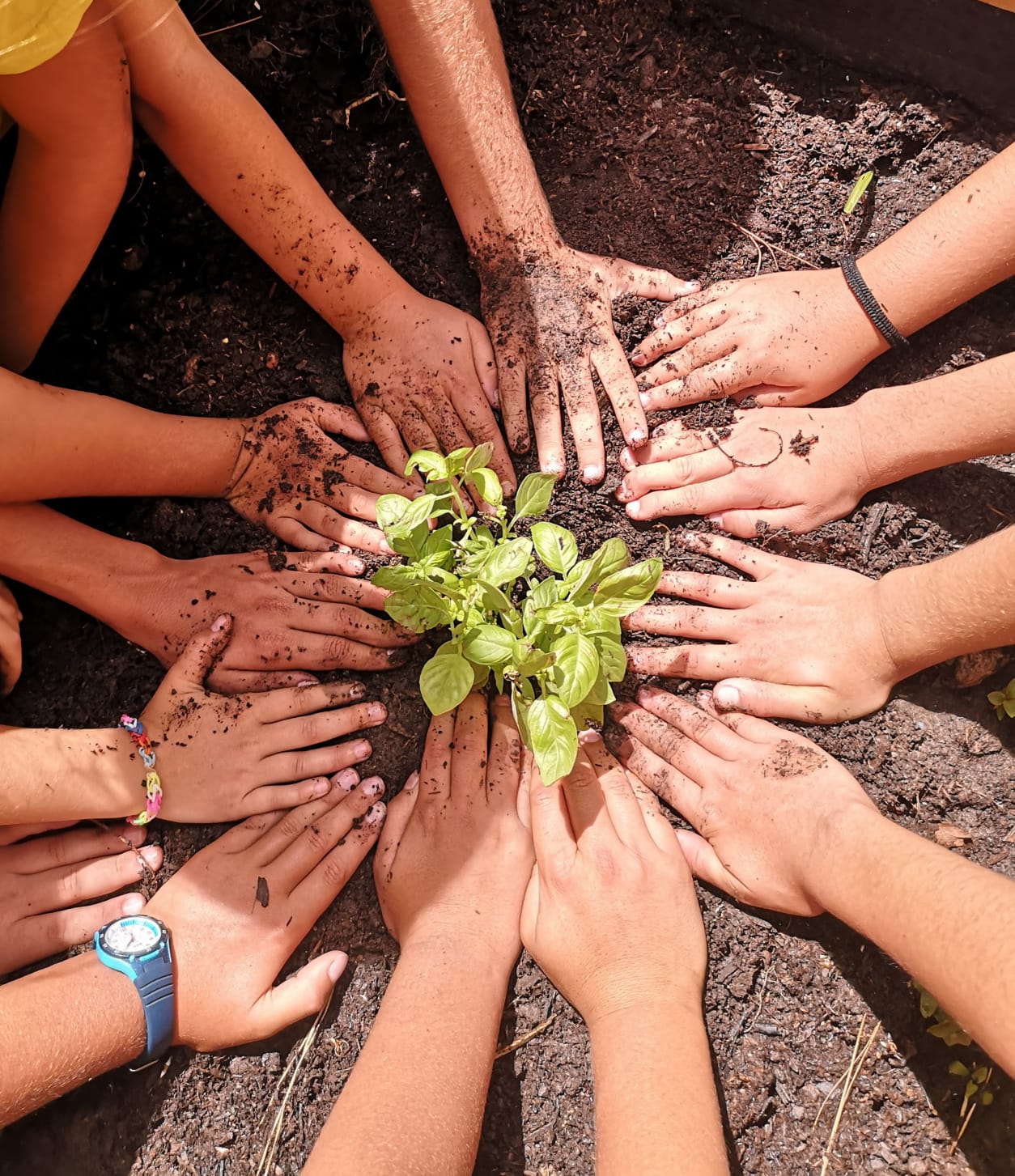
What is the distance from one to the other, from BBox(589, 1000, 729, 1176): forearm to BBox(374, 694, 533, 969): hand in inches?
10.1

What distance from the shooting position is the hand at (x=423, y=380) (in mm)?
1643

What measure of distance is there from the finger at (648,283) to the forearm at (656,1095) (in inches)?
54.7

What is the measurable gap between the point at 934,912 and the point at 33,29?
1794 millimetres

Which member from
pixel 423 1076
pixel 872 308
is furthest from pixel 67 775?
pixel 872 308

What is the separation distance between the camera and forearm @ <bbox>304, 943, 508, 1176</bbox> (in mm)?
1256

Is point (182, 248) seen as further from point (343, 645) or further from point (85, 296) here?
point (343, 645)

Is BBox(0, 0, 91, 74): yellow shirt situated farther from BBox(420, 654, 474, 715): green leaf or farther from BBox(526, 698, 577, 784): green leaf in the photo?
BBox(526, 698, 577, 784): green leaf

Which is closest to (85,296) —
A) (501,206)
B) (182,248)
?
(182,248)

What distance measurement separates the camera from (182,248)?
1.78 metres

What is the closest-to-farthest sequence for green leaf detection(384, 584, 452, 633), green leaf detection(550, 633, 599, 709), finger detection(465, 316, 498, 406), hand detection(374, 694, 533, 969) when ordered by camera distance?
1. green leaf detection(550, 633, 599, 709)
2. green leaf detection(384, 584, 452, 633)
3. hand detection(374, 694, 533, 969)
4. finger detection(465, 316, 498, 406)

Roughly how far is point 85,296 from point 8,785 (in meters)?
1.04

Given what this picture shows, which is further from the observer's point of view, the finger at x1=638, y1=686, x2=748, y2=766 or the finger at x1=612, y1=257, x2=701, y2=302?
the finger at x1=612, y1=257, x2=701, y2=302

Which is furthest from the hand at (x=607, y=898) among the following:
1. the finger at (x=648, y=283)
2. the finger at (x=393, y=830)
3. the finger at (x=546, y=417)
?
the finger at (x=648, y=283)

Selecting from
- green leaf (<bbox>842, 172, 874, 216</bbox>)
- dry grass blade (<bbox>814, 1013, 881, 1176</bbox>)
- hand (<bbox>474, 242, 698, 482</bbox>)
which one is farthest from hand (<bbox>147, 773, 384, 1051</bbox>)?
green leaf (<bbox>842, 172, 874, 216</bbox>)
